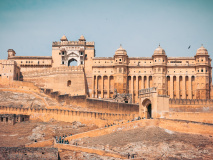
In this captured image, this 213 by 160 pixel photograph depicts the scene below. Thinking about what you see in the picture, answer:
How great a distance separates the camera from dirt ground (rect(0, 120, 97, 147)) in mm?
43344

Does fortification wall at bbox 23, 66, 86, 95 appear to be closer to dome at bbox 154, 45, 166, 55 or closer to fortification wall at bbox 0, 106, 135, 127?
fortification wall at bbox 0, 106, 135, 127

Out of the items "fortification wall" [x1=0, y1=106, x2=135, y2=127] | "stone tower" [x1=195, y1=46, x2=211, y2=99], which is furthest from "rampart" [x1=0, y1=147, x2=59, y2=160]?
"stone tower" [x1=195, y1=46, x2=211, y2=99]

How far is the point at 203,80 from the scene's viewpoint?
6669 centimetres

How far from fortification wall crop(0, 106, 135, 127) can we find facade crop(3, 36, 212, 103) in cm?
1207

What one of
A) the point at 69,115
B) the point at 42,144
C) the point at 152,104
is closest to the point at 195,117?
the point at 152,104

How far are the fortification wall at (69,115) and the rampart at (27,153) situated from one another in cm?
1580

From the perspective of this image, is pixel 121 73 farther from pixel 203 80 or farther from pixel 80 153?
pixel 80 153

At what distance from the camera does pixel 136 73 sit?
68750 mm

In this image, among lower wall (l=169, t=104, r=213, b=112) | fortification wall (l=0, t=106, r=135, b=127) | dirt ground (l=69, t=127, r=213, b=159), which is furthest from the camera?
lower wall (l=169, t=104, r=213, b=112)

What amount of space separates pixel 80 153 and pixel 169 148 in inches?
350

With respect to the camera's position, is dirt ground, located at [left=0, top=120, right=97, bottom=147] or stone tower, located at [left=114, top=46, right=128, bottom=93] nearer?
dirt ground, located at [left=0, top=120, right=97, bottom=147]

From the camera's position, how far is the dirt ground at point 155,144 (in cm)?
3541

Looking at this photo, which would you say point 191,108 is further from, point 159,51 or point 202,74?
point 159,51

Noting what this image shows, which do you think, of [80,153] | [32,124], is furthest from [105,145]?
[32,124]
